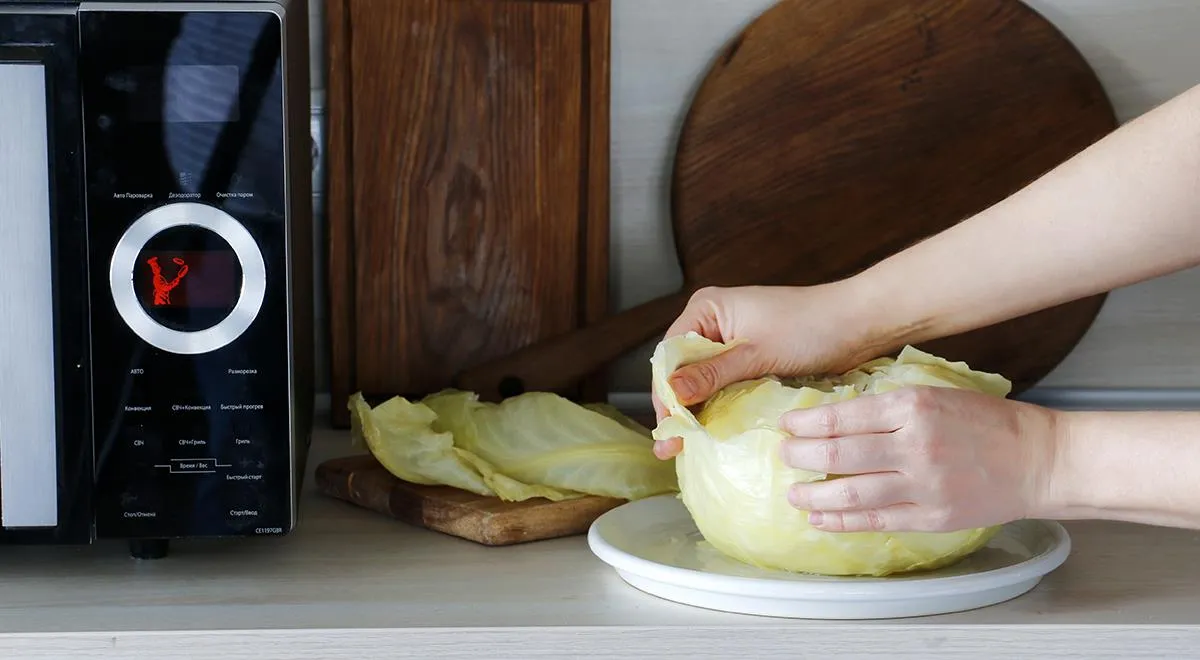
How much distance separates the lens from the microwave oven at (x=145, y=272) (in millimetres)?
801

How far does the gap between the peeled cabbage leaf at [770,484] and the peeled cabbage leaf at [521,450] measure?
0.15 meters

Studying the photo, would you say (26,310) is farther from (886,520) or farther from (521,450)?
(886,520)

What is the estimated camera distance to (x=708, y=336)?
3.21 feet

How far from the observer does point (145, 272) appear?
0.82 metres

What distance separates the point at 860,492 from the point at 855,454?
0.02 m

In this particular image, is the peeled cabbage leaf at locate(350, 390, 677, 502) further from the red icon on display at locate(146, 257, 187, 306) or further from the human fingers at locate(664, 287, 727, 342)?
the red icon on display at locate(146, 257, 187, 306)

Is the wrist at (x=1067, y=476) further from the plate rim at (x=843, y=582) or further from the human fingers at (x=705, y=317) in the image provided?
the human fingers at (x=705, y=317)

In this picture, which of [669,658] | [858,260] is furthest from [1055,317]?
[669,658]

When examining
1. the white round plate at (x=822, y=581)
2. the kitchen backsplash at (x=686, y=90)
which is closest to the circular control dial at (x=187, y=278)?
the white round plate at (x=822, y=581)

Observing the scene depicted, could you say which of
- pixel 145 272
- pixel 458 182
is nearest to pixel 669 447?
pixel 145 272

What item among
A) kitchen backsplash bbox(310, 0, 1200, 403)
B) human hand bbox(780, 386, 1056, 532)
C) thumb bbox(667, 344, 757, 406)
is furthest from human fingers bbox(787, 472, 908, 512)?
kitchen backsplash bbox(310, 0, 1200, 403)

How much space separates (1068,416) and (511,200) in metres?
0.68

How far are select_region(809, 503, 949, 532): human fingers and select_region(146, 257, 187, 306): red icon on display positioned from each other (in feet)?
1.46

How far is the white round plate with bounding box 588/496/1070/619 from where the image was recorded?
755 mm
